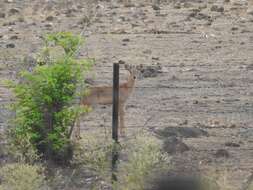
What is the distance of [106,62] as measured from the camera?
20.0m

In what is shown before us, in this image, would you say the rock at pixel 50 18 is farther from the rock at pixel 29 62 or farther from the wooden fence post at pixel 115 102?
the wooden fence post at pixel 115 102

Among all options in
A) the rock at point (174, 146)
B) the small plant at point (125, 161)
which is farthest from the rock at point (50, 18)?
the small plant at point (125, 161)

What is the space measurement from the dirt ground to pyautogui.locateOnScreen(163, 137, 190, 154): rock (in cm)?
8

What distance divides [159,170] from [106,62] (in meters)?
10.3

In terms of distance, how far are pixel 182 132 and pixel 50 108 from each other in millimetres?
2661

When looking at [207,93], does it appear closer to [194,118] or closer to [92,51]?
[194,118]

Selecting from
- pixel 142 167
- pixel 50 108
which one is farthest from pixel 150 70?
pixel 142 167

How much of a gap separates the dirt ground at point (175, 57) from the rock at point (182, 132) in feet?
0.48

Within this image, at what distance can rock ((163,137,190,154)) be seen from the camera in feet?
38.8

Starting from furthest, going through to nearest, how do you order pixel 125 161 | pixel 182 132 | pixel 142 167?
pixel 182 132
pixel 125 161
pixel 142 167

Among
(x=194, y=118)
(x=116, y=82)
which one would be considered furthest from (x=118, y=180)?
(x=194, y=118)

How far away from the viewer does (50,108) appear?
11141 millimetres

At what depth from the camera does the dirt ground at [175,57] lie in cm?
1270

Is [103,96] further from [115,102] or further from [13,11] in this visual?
[13,11]
